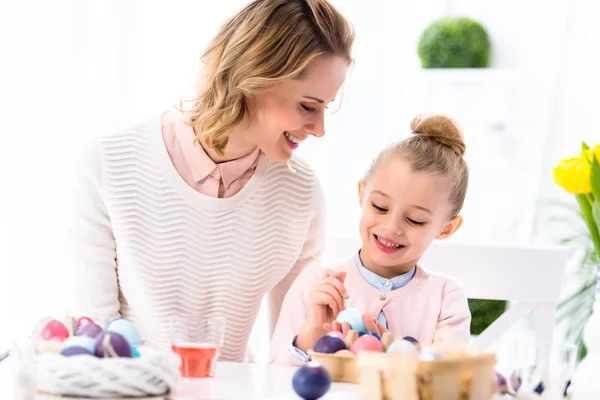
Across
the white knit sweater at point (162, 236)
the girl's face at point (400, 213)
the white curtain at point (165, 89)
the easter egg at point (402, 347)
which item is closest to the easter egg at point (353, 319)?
the easter egg at point (402, 347)

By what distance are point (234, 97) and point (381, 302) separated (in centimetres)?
58

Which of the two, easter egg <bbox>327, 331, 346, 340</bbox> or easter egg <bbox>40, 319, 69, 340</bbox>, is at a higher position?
easter egg <bbox>40, 319, 69, 340</bbox>

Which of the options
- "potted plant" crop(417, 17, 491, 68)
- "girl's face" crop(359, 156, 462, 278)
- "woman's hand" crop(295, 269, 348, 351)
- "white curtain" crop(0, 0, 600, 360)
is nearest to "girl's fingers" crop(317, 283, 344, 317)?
"woman's hand" crop(295, 269, 348, 351)

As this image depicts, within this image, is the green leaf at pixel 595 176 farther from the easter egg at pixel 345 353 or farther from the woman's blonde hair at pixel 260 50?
the easter egg at pixel 345 353

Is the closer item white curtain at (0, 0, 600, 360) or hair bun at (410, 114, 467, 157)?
hair bun at (410, 114, 467, 157)

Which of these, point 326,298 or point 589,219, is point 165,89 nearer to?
point 589,219

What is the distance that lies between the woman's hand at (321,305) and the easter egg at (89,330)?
460 millimetres

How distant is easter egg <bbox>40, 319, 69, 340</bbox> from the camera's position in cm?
134

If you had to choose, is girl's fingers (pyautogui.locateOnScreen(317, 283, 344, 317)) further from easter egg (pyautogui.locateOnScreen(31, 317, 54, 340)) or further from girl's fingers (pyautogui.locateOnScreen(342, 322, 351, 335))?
easter egg (pyautogui.locateOnScreen(31, 317, 54, 340))

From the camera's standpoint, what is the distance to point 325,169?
499 centimetres

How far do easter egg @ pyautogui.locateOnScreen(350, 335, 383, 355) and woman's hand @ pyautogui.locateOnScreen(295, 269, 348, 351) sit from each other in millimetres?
285

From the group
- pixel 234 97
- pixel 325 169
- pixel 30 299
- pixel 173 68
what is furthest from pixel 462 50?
pixel 234 97

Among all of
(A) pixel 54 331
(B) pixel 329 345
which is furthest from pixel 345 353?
(A) pixel 54 331

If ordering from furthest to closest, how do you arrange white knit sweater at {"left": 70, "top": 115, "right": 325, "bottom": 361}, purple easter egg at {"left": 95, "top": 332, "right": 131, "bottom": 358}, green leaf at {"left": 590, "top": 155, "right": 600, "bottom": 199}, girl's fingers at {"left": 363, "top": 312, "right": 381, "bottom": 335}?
white knit sweater at {"left": 70, "top": 115, "right": 325, "bottom": 361}, green leaf at {"left": 590, "top": 155, "right": 600, "bottom": 199}, girl's fingers at {"left": 363, "top": 312, "right": 381, "bottom": 335}, purple easter egg at {"left": 95, "top": 332, "right": 131, "bottom": 358}
